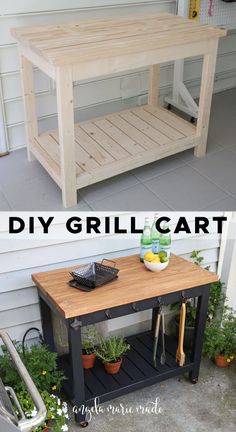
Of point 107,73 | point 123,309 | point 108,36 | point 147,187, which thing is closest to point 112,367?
point 123,309

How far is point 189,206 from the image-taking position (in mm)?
2350

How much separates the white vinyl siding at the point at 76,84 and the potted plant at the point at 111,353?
4.82ft

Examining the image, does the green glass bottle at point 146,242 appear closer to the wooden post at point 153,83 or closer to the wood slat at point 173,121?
the wood slat at point 173,121

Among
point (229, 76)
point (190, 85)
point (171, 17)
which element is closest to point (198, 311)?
point (171, 17)

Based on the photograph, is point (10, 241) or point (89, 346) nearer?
point (10, 241)

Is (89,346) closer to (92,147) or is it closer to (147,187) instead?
(147,187)

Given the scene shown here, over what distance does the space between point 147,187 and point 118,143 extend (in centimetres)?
33

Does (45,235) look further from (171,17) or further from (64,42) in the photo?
(171,17)

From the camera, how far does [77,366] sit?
65.3 inches

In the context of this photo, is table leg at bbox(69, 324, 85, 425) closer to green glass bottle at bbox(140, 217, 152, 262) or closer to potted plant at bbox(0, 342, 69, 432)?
potted plant at bbox(0, 342, 69, 432)

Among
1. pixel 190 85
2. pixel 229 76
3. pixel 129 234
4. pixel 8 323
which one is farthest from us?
pixel 229 76

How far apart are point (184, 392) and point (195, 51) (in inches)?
70.2

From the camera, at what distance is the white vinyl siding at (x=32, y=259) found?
6.16ft

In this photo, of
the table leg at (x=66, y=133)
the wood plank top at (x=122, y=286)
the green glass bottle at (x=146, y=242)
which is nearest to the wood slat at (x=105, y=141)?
the table leg at (x=66, y=133)
